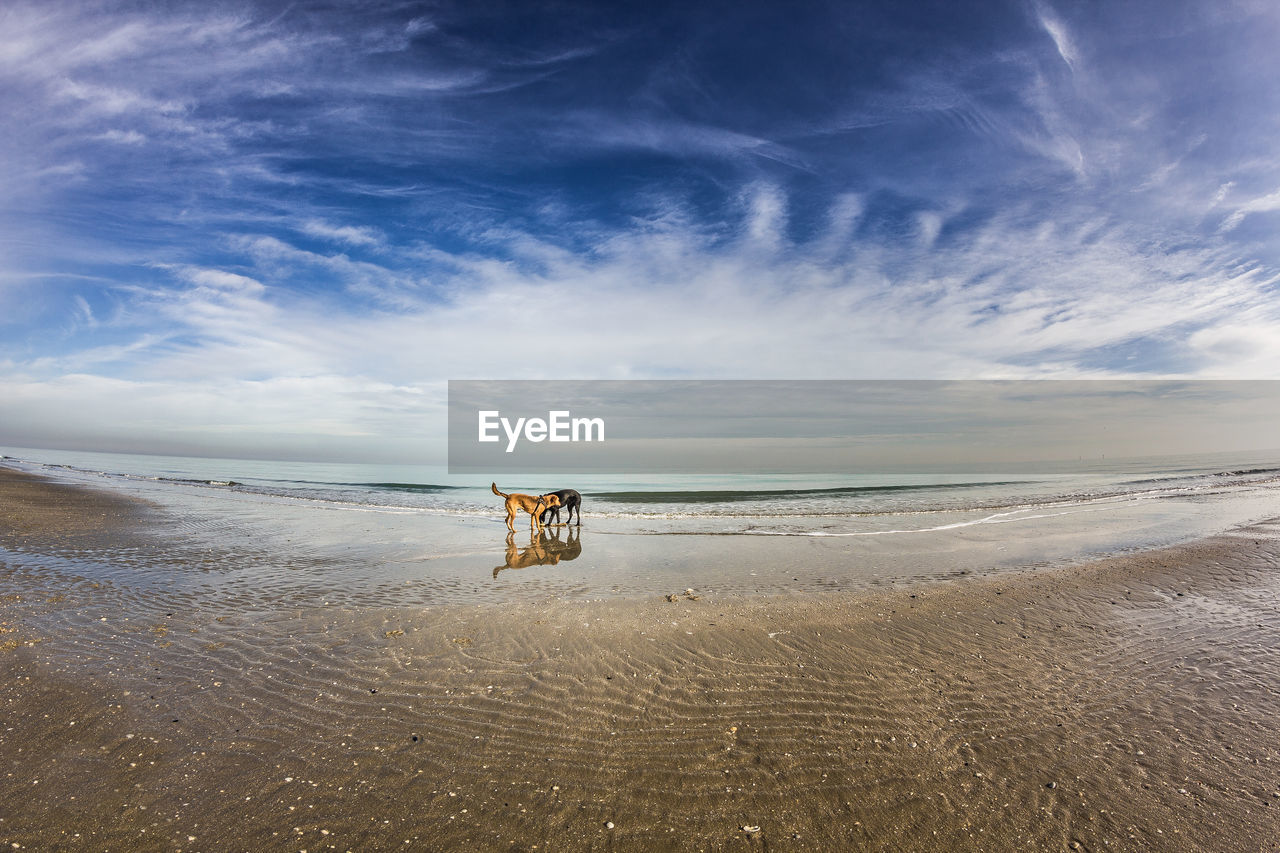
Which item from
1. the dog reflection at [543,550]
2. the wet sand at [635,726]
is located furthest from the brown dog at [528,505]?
the wet sand at [635,726]

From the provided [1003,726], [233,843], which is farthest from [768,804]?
[233,843]

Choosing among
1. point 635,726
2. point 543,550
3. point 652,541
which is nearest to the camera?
point 635,726

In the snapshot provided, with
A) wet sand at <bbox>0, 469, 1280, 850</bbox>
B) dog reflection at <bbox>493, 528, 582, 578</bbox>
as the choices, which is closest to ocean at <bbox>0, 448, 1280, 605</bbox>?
dog reflection at <bbox>493, 528, 582, 578</bbox>

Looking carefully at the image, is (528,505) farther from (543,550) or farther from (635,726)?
(635,726)

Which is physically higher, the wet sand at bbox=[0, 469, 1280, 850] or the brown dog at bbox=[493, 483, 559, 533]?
the brown dog at bbox=[493, 483, 559, 533]

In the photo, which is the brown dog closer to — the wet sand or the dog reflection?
the dog reflection

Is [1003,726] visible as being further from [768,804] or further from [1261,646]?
[1261,646]

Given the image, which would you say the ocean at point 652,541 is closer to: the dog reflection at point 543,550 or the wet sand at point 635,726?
the dog reflection at point 543,550

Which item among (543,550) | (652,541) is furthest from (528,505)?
(652,541)
